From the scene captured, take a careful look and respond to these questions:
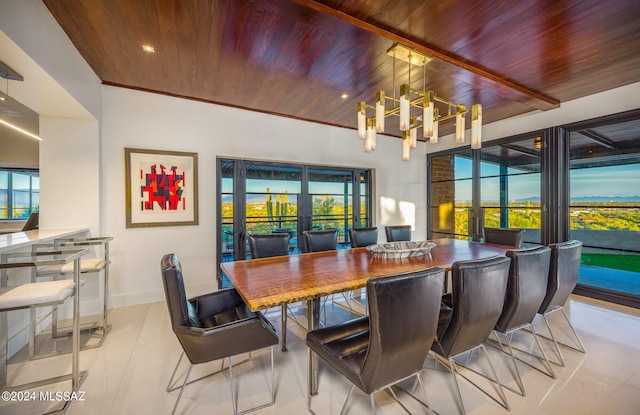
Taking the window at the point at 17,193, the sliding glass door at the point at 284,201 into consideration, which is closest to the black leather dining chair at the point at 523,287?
the sliding glass door at the point at 284,201

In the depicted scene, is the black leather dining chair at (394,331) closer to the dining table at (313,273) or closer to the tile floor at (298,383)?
the dining table at (313,273)

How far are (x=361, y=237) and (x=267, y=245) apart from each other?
125 centimetres

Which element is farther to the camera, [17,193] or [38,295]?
[17,193]

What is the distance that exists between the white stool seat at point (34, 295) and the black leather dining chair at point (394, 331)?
1667 mm

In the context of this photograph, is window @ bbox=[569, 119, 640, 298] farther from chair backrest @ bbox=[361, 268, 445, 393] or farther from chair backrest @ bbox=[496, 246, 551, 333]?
chair backrest @ bbox=[361, 268, 445, 393]

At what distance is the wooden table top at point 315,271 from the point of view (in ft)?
4.88

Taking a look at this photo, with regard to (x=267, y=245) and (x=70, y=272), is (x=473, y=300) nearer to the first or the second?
(x=267, y=245)

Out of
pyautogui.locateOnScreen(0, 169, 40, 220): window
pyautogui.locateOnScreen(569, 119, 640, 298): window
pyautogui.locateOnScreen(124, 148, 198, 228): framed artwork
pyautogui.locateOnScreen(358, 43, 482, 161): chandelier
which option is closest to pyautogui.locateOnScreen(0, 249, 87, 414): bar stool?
pyautogui.locateOnScreen(124, 148, 198, 228): framed artwork

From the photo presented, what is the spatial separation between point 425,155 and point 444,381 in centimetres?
483

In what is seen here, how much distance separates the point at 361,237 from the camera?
3453mm

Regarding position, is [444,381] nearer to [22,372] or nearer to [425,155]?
[22,372]

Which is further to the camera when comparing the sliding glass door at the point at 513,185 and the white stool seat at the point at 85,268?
the sliding glass door at the point at 513,185

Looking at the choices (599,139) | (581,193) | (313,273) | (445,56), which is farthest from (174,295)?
(599,139)

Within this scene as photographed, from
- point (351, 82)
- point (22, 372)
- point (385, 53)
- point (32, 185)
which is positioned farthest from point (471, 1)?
point (32, 185)
